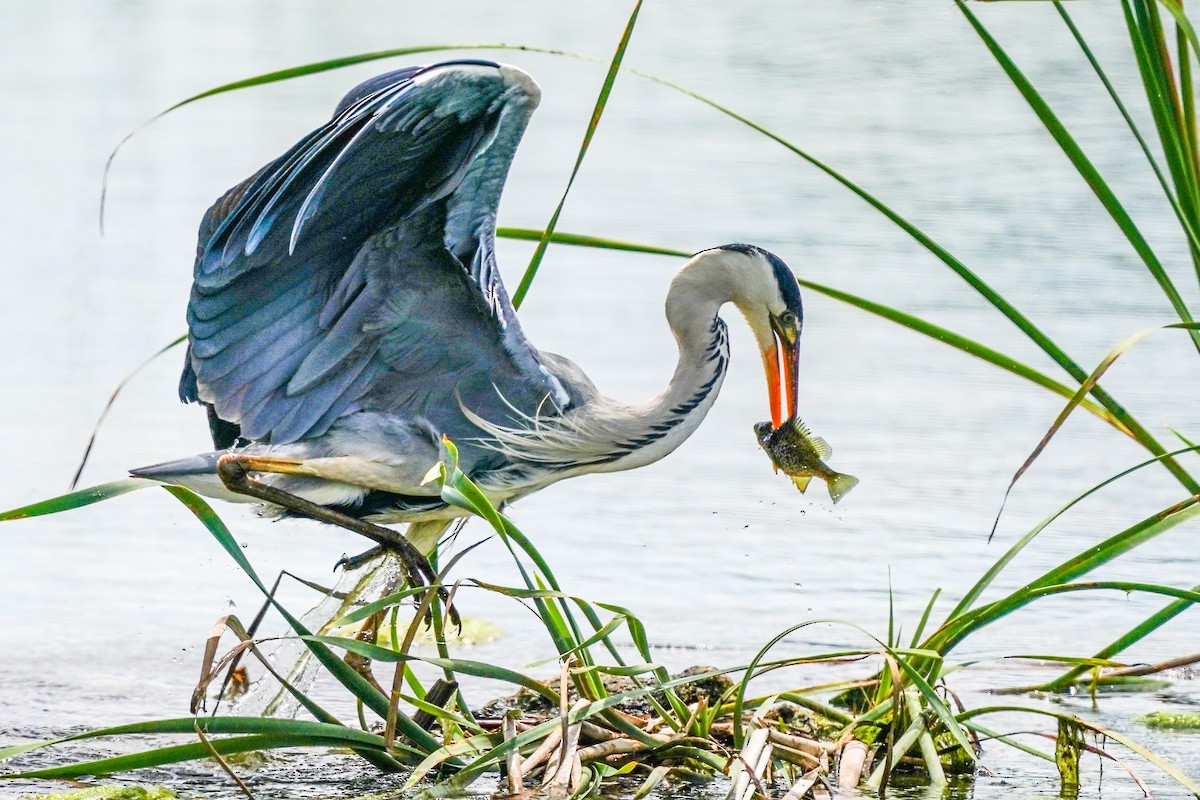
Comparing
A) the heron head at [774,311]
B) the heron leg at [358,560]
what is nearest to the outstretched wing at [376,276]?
the heron leg at [358,560]

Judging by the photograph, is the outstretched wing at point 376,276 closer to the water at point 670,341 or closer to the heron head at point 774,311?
the heron head at point 774,311

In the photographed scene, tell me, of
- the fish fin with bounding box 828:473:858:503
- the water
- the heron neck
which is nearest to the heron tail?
the water

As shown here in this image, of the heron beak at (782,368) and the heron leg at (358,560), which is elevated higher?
the heron beak at (782,368)

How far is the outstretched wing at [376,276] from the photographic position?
3568 millimetres

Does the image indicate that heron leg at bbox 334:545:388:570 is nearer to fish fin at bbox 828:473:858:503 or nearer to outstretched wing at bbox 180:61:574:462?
outstretched wing at bbox 180:61:574:462

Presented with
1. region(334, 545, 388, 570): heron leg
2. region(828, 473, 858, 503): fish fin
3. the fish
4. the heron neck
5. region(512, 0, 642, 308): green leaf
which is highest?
region(512, 0, 642, 308): green leaf

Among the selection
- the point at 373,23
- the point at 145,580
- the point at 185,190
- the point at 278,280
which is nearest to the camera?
the point at 278,280

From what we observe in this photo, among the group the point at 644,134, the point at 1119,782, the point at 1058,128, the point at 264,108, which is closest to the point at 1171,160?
the point at 1058,128

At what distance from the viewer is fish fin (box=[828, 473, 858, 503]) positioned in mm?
3852

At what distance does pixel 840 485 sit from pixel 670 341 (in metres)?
2.93

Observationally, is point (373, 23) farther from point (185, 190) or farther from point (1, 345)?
point (1, 345)

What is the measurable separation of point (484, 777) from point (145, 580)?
182 cm

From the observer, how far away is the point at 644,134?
10.6 metres

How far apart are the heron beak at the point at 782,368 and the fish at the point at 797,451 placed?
19 centimetres
